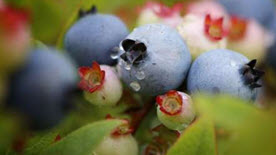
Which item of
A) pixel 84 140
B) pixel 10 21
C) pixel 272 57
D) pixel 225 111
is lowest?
pixel 272 57

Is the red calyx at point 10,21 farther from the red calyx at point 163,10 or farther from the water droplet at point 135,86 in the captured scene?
the red calyx at point 163,10

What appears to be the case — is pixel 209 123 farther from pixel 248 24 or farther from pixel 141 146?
pixel 248 24

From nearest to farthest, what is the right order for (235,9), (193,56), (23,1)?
(23,1) < (193,56) < (235,9)

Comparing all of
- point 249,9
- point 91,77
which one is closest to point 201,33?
point 91,77

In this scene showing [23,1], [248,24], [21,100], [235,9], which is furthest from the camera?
[235,9]

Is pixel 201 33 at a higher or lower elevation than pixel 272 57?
higher

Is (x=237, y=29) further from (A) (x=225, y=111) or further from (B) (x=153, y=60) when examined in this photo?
(A) (x=225, y=111)

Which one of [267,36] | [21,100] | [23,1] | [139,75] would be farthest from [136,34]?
[267,36]
